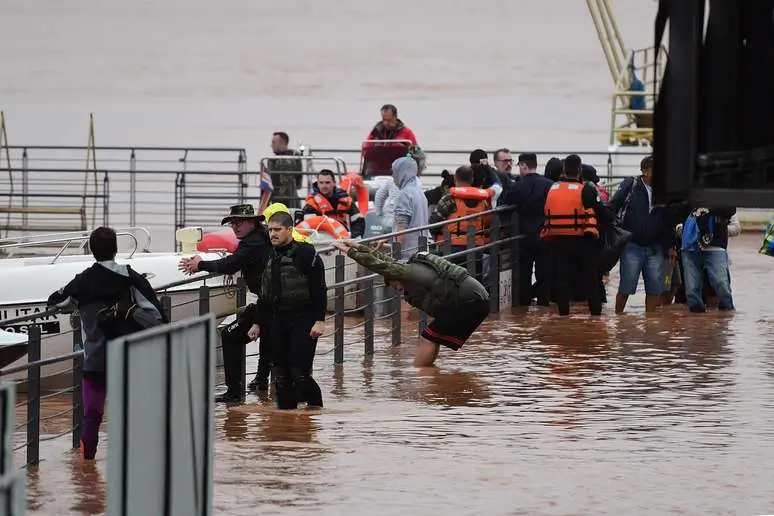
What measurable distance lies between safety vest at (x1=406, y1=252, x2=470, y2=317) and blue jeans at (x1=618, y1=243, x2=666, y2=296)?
3424 millimetres

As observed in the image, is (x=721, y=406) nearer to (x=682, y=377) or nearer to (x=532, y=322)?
(x=682, y=377)

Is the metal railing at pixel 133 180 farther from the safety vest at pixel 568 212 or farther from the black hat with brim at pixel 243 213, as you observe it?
the black hat with brim at pixel 243 213

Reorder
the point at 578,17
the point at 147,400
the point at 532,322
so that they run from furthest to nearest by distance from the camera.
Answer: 1. the point at 578,17
2. the point at 532,322
3. the point at 147,400

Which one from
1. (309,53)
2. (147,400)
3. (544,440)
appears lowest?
Result: (544,440)

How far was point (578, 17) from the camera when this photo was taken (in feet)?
134

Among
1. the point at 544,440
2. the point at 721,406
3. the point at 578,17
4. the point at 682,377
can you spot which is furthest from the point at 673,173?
the point at 578,17

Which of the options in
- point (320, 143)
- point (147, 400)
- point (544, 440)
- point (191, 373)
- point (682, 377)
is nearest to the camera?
point (147, 400)

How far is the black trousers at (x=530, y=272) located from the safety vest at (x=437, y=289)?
3.70m

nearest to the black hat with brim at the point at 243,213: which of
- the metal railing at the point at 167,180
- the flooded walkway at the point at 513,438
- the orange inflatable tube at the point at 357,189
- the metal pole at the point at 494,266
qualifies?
the flooded walkway at the point at 513,438

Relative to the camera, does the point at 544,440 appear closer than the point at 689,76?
No

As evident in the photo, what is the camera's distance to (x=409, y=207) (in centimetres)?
1560

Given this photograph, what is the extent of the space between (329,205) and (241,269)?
6160 millimetres

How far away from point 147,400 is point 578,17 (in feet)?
121

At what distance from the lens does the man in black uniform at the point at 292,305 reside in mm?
10234
